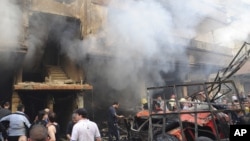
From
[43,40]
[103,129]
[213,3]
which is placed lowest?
[103,129]

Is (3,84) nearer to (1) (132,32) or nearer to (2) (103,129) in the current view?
(2) (103,129)

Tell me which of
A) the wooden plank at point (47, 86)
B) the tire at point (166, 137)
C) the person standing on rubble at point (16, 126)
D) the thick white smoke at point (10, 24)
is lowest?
the tire at point (166, 137)

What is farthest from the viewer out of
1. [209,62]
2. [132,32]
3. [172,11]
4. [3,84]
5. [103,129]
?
[209,62]

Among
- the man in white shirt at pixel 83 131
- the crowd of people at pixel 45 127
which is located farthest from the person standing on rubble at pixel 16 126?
the man in white shirt at pixel 83 131

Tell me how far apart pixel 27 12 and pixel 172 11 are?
315 inches

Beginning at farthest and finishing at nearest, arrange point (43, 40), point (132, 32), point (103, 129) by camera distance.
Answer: point (132, 32) → point (103, 129) → point (43, 40)

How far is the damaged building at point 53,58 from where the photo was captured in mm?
8664

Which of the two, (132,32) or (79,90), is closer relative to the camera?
(79,90)

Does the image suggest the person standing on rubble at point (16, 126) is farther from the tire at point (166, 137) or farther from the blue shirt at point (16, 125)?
the tire at point (166, 137)

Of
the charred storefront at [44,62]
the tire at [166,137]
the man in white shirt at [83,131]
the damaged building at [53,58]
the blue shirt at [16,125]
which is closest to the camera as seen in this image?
the man in white shirt at [83,131]

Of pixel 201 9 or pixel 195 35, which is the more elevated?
pixel 201 9

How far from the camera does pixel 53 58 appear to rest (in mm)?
11070

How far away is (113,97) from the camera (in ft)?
40.2

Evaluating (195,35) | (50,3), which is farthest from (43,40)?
(195,35)
